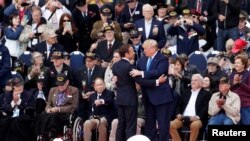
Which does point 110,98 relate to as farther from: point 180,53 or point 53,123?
point 180,53

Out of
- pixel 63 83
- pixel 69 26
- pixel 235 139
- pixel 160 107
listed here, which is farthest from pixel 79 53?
pixel 235 139

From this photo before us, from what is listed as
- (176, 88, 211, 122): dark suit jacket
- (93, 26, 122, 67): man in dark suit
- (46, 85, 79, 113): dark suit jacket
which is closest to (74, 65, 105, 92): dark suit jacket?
(46, 85, 79, 113): dark suit jacket

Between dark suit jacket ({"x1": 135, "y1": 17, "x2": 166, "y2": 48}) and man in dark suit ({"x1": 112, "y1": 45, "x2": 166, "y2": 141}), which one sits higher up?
dark suit jacket ({"x1": 135, "y1": 17, "x2": 166, "y2": 48})

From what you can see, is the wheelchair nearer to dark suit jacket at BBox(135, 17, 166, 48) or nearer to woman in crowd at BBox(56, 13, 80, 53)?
woman in crowd at BBox(56, 13, 80, 53)

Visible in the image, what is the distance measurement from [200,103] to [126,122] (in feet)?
5.54

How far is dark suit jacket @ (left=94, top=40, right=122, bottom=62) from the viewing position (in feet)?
69.9

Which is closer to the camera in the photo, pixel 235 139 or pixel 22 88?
pixel 235 139

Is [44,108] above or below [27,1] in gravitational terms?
below

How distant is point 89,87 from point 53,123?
1661mm

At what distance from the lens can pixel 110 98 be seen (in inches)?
752

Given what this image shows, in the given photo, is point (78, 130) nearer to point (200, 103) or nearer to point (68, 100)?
point (68, 100)

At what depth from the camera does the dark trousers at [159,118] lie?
57.8 ft

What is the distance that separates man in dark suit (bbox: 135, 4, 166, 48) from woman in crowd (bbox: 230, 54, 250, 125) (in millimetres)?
3331

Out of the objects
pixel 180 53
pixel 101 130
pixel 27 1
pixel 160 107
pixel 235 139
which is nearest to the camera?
pixel 235 139
